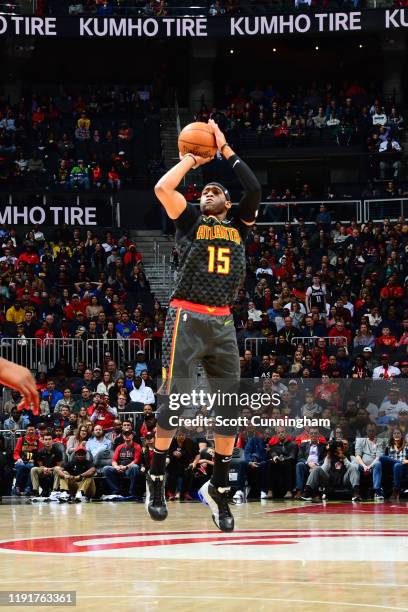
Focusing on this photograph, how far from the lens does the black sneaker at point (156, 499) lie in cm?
938

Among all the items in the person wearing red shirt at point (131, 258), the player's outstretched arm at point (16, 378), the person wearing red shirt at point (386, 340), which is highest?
the person wearing red shirt at point (131, 258)

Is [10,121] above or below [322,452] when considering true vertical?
above

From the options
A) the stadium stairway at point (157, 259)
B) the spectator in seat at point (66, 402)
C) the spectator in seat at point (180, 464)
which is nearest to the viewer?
the spectator in seat at point (180, 464)

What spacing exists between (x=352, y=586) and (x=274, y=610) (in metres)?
1.21

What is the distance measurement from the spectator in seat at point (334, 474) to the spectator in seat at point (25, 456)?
16.9ft

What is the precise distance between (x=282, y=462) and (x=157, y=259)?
40.9 ft

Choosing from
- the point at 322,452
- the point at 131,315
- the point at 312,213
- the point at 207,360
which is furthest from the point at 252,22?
the point at 207,360

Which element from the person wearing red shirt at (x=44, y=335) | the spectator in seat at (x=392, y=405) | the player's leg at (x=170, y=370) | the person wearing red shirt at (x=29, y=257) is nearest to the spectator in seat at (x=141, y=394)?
the person wearing red shirt at (x=44, y=335)

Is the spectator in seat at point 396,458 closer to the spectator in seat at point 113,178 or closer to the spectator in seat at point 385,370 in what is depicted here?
the spectator in seat at point 385,370

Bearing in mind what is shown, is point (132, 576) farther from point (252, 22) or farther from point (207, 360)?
point (252, 22)

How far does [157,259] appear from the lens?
32.2 m

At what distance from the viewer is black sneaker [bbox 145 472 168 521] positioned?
9383mm

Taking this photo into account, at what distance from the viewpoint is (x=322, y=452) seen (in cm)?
Result: 2069

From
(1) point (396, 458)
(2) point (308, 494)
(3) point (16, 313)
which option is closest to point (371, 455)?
(1) point (396, 458)
